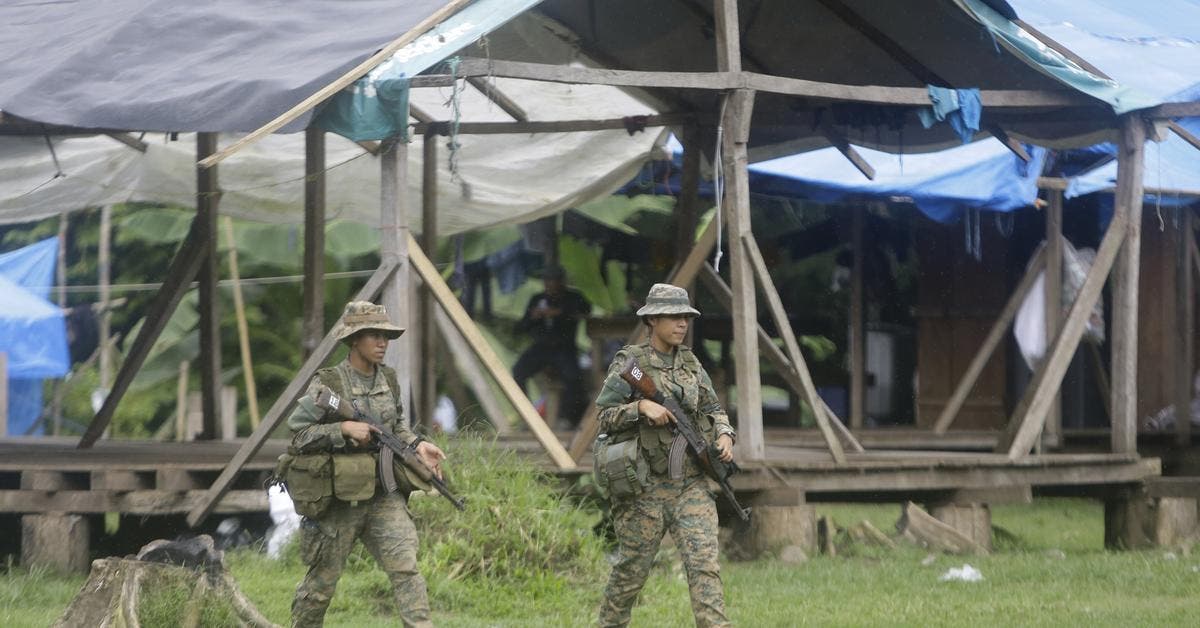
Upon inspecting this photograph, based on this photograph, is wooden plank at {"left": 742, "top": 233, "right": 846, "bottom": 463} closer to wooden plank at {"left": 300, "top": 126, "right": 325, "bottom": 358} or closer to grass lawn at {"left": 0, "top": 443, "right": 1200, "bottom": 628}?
grass lawn at {"left": 0, "top": 443, "right": 1200, "bottom": 628}

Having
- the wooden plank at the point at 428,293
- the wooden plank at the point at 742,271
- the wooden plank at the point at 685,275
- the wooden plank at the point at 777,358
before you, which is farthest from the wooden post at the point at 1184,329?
the wooden plank at the point at 428,293

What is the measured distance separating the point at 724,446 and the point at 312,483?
1922 millimetres

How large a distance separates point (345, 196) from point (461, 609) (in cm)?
674

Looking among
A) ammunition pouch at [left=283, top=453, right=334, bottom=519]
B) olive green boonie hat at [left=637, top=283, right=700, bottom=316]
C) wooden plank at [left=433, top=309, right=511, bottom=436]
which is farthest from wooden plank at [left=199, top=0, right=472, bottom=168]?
wooden plank at [left=433, top=309, right=511, bottom=436]

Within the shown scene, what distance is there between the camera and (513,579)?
9.48 meters

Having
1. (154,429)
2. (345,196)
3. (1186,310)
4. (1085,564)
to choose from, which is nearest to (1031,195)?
(1186,310)

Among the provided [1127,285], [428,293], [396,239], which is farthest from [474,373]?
[1127,285]

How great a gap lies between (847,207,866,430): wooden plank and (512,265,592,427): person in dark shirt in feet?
9.12

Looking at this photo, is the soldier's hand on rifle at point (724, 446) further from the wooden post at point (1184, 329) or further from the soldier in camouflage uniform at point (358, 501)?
the wooden post at point (1184, 329)

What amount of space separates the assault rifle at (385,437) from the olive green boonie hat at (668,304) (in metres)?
1.23

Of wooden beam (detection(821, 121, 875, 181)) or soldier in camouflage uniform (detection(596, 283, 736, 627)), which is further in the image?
wooden beam (detection(821, 121, 875, 181))

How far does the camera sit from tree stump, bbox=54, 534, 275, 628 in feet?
24.2

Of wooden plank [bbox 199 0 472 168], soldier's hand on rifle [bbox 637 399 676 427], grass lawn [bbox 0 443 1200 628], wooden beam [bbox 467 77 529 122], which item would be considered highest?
wooden beam [bbox 467 77 529 122]

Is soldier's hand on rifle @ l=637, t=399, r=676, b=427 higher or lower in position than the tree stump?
higher
